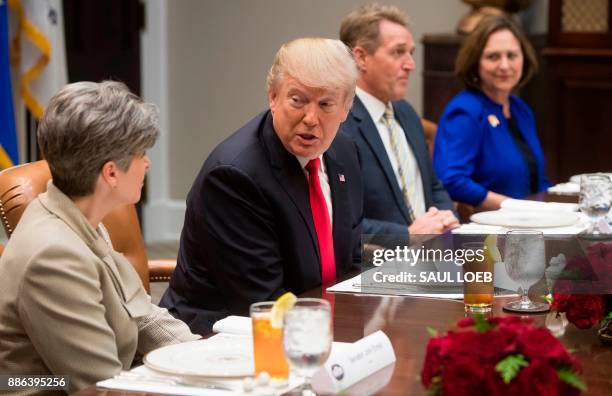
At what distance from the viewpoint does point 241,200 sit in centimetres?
257

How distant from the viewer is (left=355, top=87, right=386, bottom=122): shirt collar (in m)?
3.89

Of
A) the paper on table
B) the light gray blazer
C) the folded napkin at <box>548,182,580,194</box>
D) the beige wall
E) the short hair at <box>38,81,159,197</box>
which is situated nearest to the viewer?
the light gray blazer

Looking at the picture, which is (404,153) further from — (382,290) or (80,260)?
(80,260)

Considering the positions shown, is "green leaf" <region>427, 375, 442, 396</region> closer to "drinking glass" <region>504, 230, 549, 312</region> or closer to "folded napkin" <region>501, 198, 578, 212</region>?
"drinking glass" <region>504, 230, 549, 312</region>

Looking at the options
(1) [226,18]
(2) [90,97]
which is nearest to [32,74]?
(1) [226,18]

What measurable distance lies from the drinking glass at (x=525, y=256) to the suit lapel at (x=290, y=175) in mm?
612

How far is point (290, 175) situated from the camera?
266 centimetres

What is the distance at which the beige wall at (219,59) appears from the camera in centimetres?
678

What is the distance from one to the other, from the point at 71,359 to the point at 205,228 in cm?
69

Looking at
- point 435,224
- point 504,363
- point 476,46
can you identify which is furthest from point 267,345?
point 476,46

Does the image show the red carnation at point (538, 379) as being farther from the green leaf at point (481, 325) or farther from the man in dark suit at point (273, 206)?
the man in dark suit at point (273, 206)

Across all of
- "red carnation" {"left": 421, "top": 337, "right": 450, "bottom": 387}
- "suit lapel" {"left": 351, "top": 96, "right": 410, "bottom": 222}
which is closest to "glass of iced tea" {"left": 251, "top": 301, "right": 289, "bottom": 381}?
"red carnation" {"left": 421, "top": 337, "right": 450, "bottom": 387}

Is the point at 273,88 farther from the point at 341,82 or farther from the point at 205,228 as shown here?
the point at 205,228

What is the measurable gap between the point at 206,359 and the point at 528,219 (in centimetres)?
159
